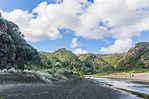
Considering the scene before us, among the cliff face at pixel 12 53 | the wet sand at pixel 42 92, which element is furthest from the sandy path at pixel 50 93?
the cliff face at pixel 12 53

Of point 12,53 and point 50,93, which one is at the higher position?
point 12,53

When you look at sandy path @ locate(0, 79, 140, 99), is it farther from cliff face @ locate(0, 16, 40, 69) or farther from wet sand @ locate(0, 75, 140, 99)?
cliff face @ locate(0, 16, 40, 69)

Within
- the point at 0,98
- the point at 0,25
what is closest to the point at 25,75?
the point at 0,98

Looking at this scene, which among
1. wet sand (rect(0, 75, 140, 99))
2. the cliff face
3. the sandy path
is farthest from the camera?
the cliff face

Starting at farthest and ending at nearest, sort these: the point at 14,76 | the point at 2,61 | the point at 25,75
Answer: the point at 2,61 → the point at 25,75 → the point at 14,76

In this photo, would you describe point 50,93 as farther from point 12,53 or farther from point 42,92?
point 12,53

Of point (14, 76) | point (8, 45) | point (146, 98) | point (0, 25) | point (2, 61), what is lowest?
point (146, 98)

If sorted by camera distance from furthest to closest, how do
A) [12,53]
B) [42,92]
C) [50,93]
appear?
[12,53] → [42,92] → [50,93]

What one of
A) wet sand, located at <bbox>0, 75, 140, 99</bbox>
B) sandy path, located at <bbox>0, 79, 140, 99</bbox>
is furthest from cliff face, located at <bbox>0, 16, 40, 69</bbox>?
sandy path, located at <bbox>0, 79, 140, 99</bbox>

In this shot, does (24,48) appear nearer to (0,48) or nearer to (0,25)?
(0,25)

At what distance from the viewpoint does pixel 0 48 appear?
8600 cm

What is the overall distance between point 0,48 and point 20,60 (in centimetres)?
2064

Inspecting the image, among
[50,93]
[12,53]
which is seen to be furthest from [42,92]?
[12,53]

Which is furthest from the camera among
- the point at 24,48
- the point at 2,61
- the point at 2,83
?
the point at 24,48
